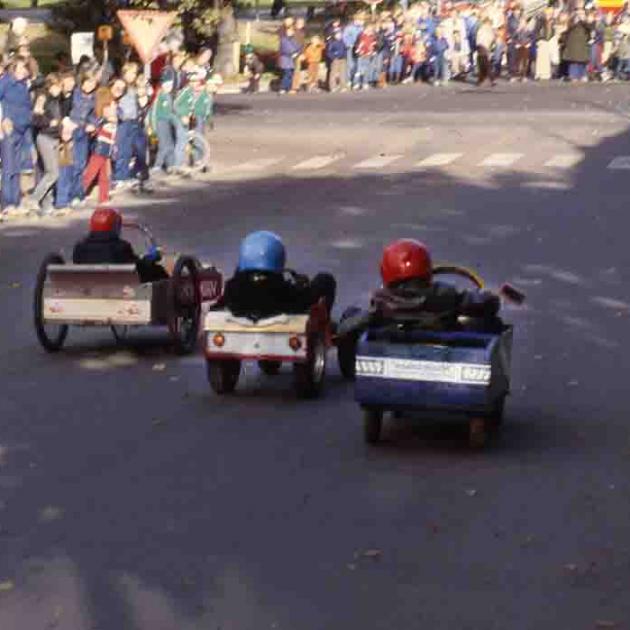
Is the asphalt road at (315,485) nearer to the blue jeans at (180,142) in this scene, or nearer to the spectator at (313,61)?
the blue jeans at (180,142)

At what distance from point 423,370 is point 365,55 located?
43.1m

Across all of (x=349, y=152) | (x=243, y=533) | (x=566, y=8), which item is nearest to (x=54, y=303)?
(x=243, y=533)

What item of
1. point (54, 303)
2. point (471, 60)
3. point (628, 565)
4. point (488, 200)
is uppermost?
point (628, 565)

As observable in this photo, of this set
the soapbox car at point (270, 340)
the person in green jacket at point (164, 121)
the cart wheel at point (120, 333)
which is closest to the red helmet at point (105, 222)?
the cart wheel at point (120, 333)

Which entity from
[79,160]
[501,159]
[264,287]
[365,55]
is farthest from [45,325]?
[365,55]

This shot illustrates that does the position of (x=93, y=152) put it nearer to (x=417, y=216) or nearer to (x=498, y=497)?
(x=417, y=216)

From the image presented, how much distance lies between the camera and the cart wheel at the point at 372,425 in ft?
→ 37.3

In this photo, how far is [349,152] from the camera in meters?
34.7

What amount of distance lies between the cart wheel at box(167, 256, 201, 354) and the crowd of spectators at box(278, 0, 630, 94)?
3629 cm

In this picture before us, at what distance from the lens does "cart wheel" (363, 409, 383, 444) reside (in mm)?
11375

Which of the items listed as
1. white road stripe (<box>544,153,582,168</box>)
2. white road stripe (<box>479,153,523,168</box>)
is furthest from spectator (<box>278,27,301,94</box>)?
white road stripe (<box>544,153,582,168</box>)

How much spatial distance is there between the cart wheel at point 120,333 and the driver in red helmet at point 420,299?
4.11m

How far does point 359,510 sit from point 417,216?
15296 mm

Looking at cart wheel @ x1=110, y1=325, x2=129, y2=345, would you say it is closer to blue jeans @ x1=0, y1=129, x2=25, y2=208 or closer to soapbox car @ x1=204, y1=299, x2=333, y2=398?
soapbox car @ x1=204, y1=299, x2=333, y2=398
